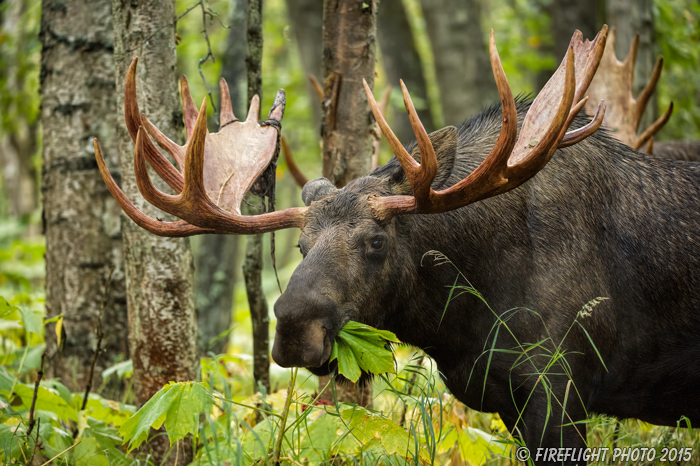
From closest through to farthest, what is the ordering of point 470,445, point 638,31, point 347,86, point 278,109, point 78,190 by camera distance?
1. point 470,445
2. point 278,109
3. point 347,86
4. point 78,190
5. point 638,31

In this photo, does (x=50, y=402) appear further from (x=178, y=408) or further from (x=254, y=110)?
(x=254, y=110)

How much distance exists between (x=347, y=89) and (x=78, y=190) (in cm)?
199

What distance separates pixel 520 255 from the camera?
2.98 m

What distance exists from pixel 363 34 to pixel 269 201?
131 cm

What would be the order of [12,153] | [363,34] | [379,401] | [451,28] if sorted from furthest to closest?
[12,153] < [451,28] < [379,401] < [363,34]

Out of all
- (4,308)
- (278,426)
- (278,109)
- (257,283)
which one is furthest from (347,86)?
(4,308)

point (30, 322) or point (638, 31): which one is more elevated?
point (638, 31)

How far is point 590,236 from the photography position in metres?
3.04

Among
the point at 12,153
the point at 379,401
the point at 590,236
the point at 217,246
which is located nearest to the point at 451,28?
the point at 217,246

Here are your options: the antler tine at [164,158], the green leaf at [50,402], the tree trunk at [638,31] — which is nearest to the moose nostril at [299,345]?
the antler tine at [164,158]

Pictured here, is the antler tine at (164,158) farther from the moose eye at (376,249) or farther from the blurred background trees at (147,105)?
the moose eye at (376,249)

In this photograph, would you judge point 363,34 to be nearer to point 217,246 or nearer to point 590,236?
point 590,236

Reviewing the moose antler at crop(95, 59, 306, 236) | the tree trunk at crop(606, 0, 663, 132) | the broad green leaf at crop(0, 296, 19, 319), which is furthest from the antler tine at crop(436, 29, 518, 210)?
the tree trunk at crop(606, 0, 663, 132)

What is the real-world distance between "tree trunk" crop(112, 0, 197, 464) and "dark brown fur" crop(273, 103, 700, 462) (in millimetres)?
865
